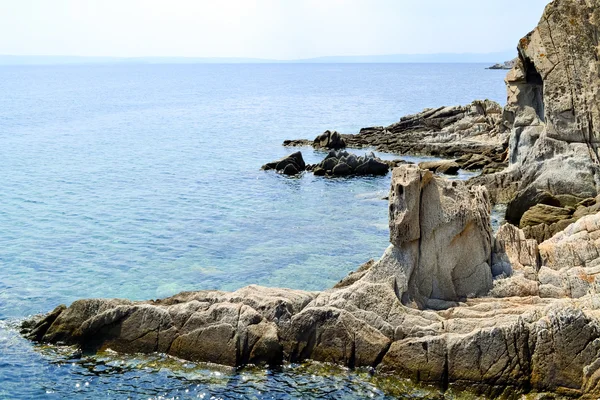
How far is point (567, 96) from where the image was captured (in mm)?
33781

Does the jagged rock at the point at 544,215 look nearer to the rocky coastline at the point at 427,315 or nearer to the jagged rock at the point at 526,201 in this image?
the jagged rock at the point at 526,201

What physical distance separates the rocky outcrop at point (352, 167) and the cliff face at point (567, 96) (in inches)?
648

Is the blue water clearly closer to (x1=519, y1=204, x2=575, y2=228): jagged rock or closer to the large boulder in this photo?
the large boulder

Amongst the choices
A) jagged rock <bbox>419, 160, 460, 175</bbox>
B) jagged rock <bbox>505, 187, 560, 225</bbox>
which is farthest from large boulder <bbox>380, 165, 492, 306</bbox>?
jagged rock <bbox>419, 160, 460, 175</bbox>

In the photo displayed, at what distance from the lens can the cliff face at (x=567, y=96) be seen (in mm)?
33188

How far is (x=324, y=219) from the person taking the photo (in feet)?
131

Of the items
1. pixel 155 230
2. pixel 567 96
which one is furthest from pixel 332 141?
pixel 567 96

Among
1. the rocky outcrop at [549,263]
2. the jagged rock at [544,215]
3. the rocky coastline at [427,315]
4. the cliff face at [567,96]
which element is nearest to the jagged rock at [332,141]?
the cliff face at [567,96]

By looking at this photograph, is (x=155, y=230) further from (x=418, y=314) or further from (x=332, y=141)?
(x=332, y=141)

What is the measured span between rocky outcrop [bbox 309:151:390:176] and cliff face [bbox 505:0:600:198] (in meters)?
16.5

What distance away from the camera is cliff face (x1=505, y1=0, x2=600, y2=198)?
3319cm

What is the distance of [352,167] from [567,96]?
20392 millimetres

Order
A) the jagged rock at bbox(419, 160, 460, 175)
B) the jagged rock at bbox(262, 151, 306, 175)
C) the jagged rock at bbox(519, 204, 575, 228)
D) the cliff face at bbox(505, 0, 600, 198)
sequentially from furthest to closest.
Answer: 1. the jagged rock at bbox(262, 151, 306, 175)
2. the jagged rock at bbox(419, 160, 460, 175)
3. the cliff face at bbox(505, 0, 600, 198)
4. the jagged rock at bbox(519, 204, 575, 228)

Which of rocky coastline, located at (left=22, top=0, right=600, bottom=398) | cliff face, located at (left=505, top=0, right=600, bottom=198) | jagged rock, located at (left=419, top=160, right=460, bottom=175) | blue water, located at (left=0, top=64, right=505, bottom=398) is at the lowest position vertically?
blue water, located at (left=0, top=64, right=505, bottom=398)
